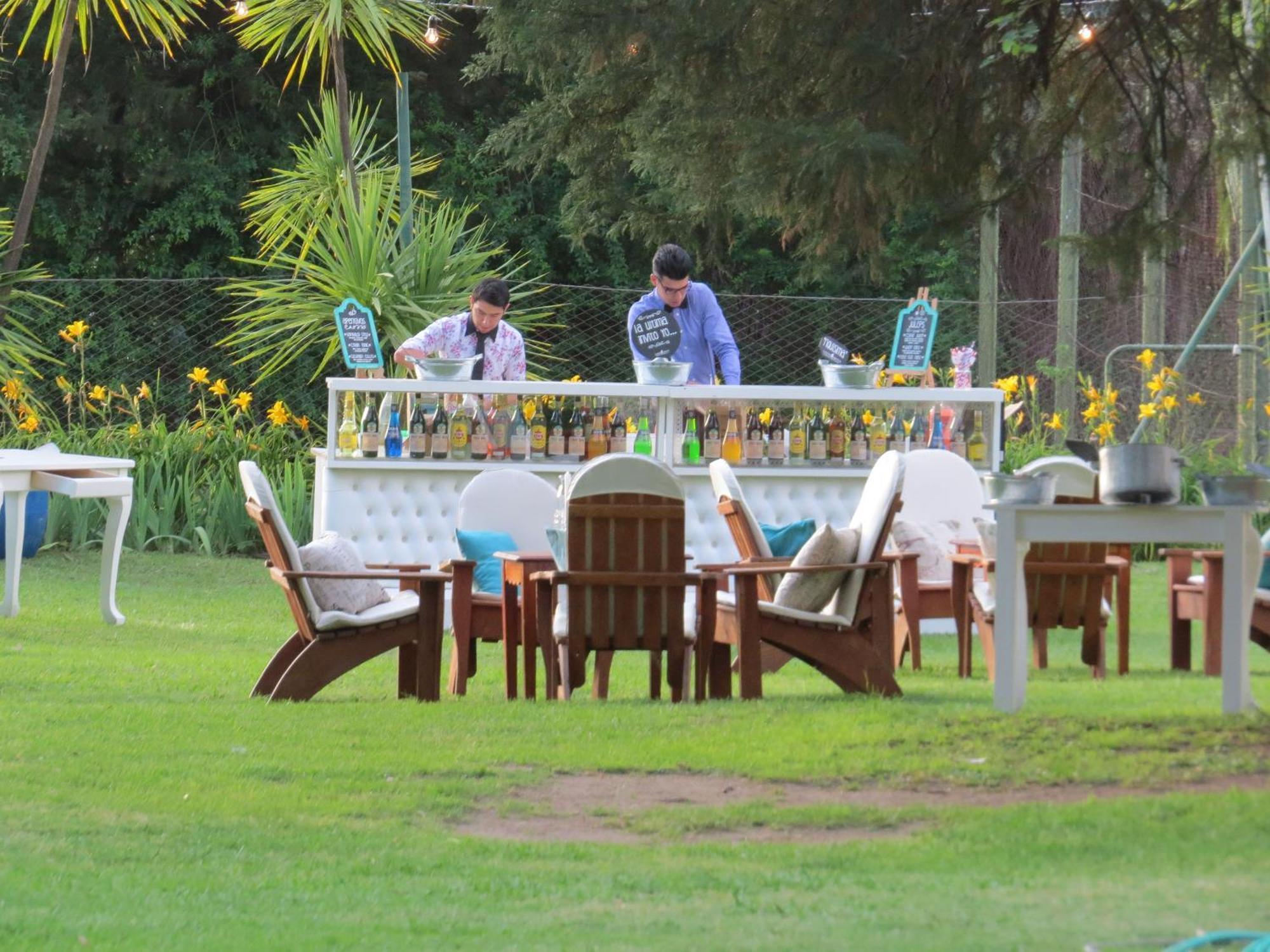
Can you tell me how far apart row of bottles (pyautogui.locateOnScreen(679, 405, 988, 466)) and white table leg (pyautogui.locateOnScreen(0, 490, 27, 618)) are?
3.03m

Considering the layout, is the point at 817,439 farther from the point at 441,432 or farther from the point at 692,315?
the point at 441,432

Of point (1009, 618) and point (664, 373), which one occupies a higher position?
point (664, 373)

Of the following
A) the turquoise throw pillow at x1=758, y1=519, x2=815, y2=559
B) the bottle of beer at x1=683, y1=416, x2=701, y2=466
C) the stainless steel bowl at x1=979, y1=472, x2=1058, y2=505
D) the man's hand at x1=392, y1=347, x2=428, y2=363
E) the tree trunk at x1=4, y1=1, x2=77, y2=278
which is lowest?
the turquoise throw pillow at x1=758, y1=519, x2=815, y2=559

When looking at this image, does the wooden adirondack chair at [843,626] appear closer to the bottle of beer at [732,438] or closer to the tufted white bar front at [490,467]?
the tufted white bar front at [490,467]

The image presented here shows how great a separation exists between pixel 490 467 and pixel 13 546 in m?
2.21

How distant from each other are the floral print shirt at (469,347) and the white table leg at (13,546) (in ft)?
6.49

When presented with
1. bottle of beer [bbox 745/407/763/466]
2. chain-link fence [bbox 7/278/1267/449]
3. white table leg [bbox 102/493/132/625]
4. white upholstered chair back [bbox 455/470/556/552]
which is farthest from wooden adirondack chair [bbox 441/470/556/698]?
chain-link fence [bbox 7/278/1267/449]

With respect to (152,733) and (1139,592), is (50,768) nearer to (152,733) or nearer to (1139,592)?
(152,733)

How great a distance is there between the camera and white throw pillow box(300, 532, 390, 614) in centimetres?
638

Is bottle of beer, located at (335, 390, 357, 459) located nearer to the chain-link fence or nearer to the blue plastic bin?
the blue plastic bin

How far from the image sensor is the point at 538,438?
8.77 metres

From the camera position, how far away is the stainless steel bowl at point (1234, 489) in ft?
18.0

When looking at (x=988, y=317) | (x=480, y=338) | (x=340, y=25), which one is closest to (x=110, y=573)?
(x=480, y=338)

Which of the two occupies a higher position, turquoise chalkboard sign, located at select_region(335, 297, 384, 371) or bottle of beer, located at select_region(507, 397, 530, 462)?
turquoise chalkboard sign, located at select_region(335, 297, 384, 371)
